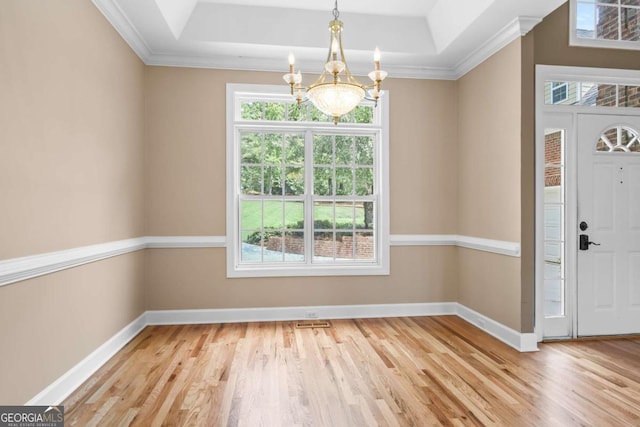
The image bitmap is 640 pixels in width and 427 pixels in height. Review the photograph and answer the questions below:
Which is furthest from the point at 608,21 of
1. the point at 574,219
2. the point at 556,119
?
the point at 574,219

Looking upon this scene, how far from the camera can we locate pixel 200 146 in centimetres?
407

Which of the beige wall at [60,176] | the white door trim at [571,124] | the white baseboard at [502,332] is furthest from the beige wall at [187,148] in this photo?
the white baseboard at [502,332]

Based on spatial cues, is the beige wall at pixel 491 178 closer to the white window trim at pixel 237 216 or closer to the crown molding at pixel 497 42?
the crown molding at pixel 497 42

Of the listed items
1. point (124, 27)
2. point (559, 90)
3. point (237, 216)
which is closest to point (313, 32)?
point (124, 27)

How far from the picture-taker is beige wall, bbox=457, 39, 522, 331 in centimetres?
339

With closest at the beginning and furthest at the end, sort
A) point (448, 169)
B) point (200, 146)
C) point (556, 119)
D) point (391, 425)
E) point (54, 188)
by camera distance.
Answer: point (391, 425), point (54, 188), point (556, 119), point (200, 146), point (448, 169)

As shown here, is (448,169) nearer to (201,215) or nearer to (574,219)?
(574,219)

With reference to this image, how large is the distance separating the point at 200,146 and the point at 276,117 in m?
0.89

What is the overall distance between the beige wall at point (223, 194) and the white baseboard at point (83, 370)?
62 cm

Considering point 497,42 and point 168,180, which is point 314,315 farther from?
point 497,42

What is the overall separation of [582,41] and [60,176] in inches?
176

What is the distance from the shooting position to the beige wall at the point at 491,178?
133 inches

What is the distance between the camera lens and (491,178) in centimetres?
374

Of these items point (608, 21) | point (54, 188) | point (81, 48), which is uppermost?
point (608, 21)
